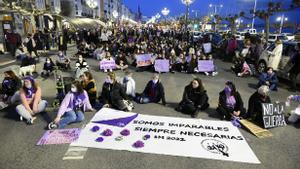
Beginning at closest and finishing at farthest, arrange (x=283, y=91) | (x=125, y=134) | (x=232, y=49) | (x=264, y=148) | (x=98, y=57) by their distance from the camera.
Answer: (x=264, y=148)
(x=125, y=134)
(x=283, y=91)
(x=98, y=57)
(x=232, y=49)

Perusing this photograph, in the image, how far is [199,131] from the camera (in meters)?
6.19

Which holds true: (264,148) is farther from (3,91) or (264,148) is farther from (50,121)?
(3,91)

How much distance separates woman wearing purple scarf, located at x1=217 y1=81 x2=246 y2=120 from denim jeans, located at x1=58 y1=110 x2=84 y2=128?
4.02m

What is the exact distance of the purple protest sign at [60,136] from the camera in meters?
5.59

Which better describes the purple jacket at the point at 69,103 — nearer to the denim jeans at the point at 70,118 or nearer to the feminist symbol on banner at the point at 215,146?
the denim jeans at the point at 70,118

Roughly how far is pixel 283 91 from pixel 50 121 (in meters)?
9.54

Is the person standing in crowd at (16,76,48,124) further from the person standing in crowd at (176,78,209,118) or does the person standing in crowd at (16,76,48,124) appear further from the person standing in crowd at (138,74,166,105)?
the person standing in crowd at (176,78,209,118)

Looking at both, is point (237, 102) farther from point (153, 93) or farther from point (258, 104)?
point (153, 93)

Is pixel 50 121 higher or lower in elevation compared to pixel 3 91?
lower

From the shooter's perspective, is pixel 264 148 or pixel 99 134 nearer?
pixel 264 148

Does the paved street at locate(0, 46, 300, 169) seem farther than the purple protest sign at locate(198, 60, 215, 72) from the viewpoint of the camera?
No

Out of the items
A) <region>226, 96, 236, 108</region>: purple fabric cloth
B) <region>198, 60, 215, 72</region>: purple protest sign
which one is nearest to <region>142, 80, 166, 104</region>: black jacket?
<region>226, 96, 236, 108</region>: purple fabric cloth

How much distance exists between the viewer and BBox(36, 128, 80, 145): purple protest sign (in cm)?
559

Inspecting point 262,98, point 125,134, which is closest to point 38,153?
point 125,134
